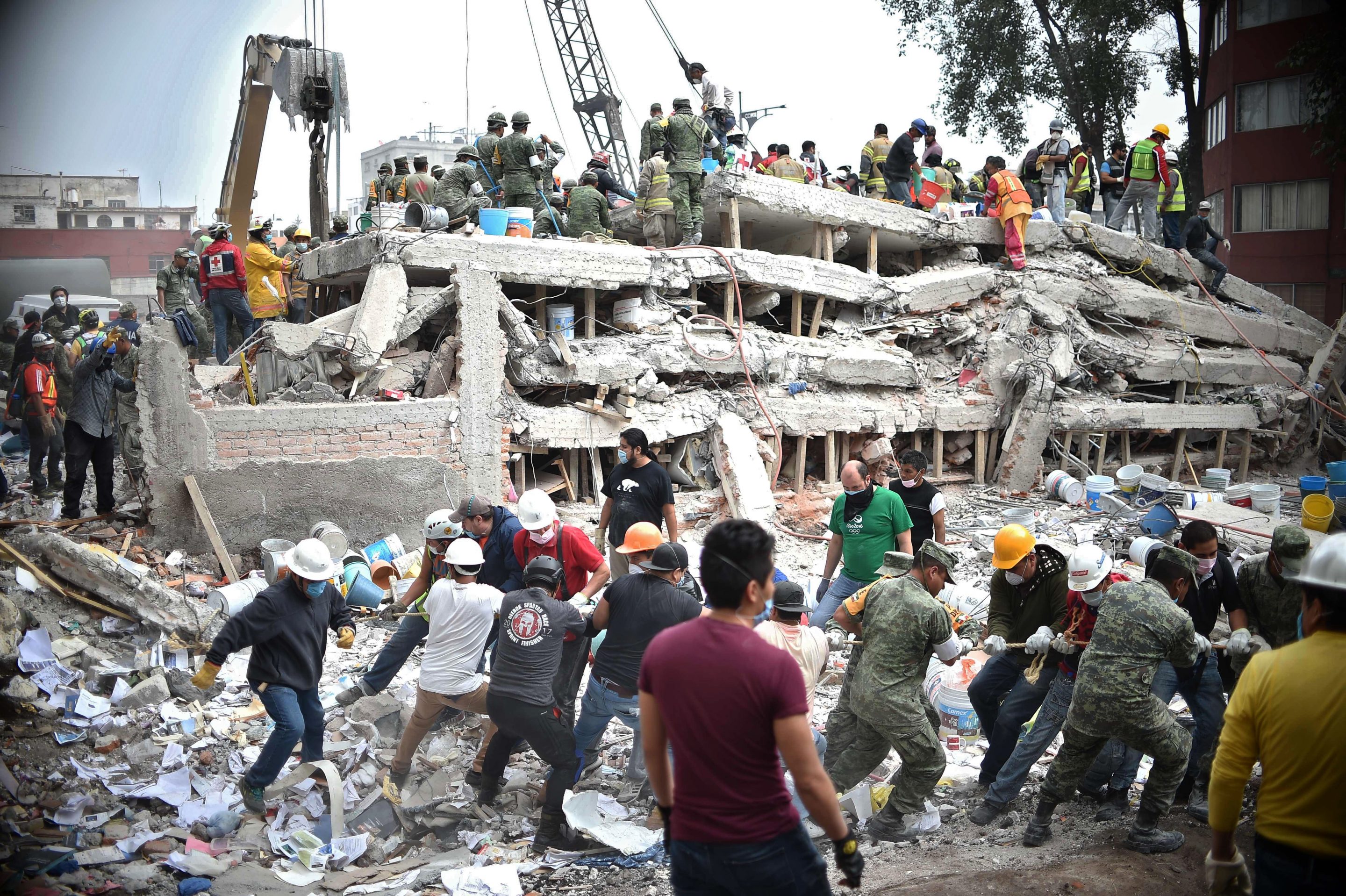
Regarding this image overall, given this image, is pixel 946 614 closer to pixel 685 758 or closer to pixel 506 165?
pixel 685 758

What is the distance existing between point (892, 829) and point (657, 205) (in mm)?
8114

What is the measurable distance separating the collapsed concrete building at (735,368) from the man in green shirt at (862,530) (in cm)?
128

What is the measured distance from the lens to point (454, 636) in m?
5.24

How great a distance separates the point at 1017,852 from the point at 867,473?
2.99m

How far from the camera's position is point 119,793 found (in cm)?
539

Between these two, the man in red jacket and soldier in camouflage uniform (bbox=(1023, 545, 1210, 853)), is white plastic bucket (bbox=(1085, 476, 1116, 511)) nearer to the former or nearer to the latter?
soldier in camouflage uniform (bbox=(1023, 545, 1210, 853))

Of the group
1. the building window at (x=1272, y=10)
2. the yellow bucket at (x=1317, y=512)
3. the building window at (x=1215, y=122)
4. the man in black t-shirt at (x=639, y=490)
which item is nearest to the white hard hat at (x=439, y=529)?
the man in black t-shirt at (x=639, y=490)

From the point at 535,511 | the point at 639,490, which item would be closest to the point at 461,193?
the point at 639,490

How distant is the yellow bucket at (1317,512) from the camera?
934 cm

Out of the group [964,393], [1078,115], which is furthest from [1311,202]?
[964,393]

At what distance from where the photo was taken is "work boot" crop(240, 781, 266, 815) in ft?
16.9

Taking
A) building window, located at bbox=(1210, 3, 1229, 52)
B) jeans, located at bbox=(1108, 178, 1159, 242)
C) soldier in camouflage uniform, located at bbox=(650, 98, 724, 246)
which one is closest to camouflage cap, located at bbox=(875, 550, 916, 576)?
soldier in camouflage uniform, located at bbox=(650, 98, 724, 246)

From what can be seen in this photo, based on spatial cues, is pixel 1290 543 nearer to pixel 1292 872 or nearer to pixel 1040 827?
pixel 1040 827

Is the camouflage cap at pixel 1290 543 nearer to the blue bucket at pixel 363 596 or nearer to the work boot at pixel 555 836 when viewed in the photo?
the work boot at pixel 555 836
